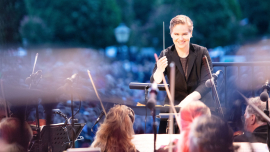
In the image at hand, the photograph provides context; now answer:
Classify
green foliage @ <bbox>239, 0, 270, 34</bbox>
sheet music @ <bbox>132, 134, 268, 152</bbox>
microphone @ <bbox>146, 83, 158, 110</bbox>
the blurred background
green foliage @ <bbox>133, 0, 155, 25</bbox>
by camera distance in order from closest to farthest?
microphone @ <bbox>146, 83, 158, 110</bbox> < sheet music @ <bbox>132, 134, 268, 152</bbox> < the blurred background < green foliage @ <bbox>239, 0, 270, 34</bbox> < green foliage @ <bbox>133, 0, 155, 25</bbox>

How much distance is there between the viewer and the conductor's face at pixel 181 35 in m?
2.46

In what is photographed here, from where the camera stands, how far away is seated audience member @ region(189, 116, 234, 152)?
4.05ft

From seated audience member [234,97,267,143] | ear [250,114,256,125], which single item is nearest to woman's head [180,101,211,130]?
seated audience member [234,97,267,143]

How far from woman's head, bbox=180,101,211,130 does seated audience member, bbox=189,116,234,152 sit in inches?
5.4

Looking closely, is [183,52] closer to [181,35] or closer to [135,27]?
[181,35]

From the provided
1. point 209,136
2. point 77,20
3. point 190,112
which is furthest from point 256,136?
point 77,20

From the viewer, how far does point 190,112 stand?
1.43 m

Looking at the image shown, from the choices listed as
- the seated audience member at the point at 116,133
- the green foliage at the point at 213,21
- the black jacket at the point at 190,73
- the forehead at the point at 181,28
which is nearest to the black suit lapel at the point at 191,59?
the black jacket at the point at 190,73

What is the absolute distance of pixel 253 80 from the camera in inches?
149

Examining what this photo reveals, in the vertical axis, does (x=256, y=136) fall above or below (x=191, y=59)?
below

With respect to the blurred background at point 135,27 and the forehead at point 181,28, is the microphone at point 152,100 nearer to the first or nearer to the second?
the forehead at point 181,28

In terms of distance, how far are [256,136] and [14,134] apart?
67.1 inches

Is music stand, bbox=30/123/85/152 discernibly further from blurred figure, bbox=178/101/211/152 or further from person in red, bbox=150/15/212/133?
blurred figure, bbox=178/101/211/152

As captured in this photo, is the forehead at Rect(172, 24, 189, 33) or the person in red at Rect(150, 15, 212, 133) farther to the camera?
the person in red at Rect(150, 15, 212, 133)
